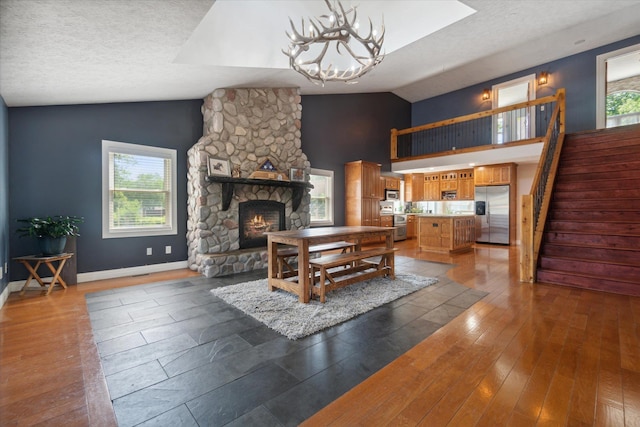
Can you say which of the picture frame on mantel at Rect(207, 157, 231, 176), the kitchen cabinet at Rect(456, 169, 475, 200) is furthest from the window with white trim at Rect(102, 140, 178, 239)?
the kitchen cabinet at Rect(456, 169, 475, 200)

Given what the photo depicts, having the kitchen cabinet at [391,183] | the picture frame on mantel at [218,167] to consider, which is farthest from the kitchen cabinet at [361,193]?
the picture frame on mantel at [218,167]

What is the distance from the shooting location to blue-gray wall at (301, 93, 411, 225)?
6795 millimetres

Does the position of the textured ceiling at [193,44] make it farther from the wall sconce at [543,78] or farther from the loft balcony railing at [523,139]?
the loft balcony railing at [523,139]

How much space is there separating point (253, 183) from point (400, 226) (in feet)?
16.9

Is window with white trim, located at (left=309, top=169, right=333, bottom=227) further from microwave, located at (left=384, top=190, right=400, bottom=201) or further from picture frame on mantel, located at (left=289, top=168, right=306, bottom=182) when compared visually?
microwave, located at (left=384, top=190, right=400, bottom=201)

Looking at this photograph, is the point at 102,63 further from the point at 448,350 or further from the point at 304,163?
the point at 448,350

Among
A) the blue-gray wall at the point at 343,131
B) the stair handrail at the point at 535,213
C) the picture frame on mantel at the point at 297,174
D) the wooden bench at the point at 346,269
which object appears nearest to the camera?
the wooden bench at the point at 346,269

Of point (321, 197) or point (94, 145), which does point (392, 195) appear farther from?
point (94, 145)

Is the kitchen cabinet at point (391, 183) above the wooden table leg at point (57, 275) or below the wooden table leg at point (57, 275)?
above

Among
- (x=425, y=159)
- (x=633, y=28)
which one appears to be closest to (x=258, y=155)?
(x=425, y=159)

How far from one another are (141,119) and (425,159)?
688 centimetres

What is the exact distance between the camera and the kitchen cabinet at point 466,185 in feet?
27.5

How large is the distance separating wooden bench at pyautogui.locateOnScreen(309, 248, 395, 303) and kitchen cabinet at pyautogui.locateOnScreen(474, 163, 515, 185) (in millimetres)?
5171

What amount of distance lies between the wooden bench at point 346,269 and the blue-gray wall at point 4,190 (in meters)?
3.49
